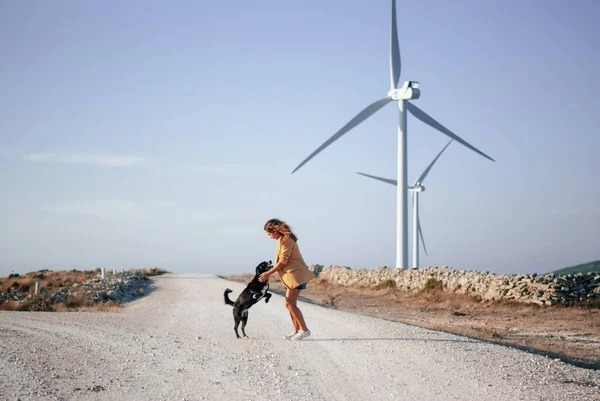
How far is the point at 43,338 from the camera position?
36.3 ft

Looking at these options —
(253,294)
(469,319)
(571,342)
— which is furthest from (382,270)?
(253,294)

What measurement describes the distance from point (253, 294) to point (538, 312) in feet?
48.8

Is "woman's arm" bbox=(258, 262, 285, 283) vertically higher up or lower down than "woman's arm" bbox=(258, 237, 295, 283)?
lower down

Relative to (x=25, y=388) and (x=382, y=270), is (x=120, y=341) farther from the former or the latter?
(x=382, y=270)

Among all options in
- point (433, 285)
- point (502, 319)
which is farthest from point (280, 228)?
point (433, 285)

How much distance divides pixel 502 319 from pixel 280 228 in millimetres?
13577

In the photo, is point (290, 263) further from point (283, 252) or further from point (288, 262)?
point (283, 252)

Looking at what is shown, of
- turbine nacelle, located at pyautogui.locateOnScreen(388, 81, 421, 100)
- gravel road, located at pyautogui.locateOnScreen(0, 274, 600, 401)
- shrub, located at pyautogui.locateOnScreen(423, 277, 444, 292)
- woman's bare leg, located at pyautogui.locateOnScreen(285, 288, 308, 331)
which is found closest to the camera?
gravel road, located at pyautogui.locateOnScreen(0, 274, 600, 401)

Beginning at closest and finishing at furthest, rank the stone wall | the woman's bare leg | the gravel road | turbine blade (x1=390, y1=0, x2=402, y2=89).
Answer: the gravel road → the woman's bare leg → the stone wall → turbine blade (x1=390, y1=0, x2=402, y2=89)

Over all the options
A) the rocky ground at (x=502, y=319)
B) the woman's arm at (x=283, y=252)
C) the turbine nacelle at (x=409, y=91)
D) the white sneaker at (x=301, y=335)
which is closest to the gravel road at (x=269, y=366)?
the white sneaker at (x=301, y=335)

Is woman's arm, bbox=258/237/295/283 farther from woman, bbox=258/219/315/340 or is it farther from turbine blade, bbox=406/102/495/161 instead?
turbine blade, bbox=406/102/495/161

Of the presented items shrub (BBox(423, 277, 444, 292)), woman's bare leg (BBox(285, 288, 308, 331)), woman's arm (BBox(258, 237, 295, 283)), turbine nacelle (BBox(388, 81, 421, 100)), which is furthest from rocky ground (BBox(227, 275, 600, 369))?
turbine nacelle (BBox(388, 81, 421, 100))

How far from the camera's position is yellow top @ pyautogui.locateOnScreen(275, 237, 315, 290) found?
10156mm

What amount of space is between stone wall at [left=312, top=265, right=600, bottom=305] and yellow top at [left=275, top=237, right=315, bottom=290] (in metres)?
15.3
